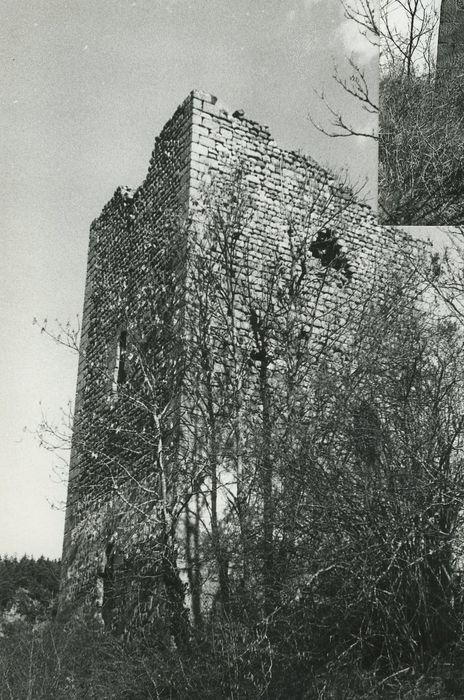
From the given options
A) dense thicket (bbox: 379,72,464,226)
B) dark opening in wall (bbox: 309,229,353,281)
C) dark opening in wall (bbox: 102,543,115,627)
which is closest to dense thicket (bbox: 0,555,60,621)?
dark opening in wall (bbox: 102,543,115,627)

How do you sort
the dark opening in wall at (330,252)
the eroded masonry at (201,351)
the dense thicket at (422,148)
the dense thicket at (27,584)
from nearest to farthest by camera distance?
the eroded masonry at (201,351) → the dense thicket at (422,148) → the dark opening in wall at (330,252) → the dense thicket at (27,584)

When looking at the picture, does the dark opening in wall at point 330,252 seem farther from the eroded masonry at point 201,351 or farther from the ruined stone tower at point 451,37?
the ruined stone tower at point 451,37

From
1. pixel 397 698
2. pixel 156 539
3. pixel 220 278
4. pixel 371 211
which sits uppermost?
pixel 371 211

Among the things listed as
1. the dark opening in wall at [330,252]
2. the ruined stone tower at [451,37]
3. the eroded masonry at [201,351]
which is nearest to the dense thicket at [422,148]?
the ruined stone tower at [451,37]

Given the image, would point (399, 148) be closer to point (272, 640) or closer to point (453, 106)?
point (453, 106)

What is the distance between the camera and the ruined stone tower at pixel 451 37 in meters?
8.62

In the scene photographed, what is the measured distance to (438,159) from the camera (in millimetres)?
8031

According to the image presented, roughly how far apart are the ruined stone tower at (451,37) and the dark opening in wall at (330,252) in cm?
250

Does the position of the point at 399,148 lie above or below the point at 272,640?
above

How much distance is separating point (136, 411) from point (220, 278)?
74.3 inches

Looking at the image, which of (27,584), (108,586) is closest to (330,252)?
(108,586)

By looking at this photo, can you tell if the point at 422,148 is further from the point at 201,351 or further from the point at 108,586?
the point at 108,586

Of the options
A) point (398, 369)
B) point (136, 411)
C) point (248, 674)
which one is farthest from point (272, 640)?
point (136, 411)

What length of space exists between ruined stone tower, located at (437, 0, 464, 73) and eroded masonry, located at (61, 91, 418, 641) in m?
2.23
